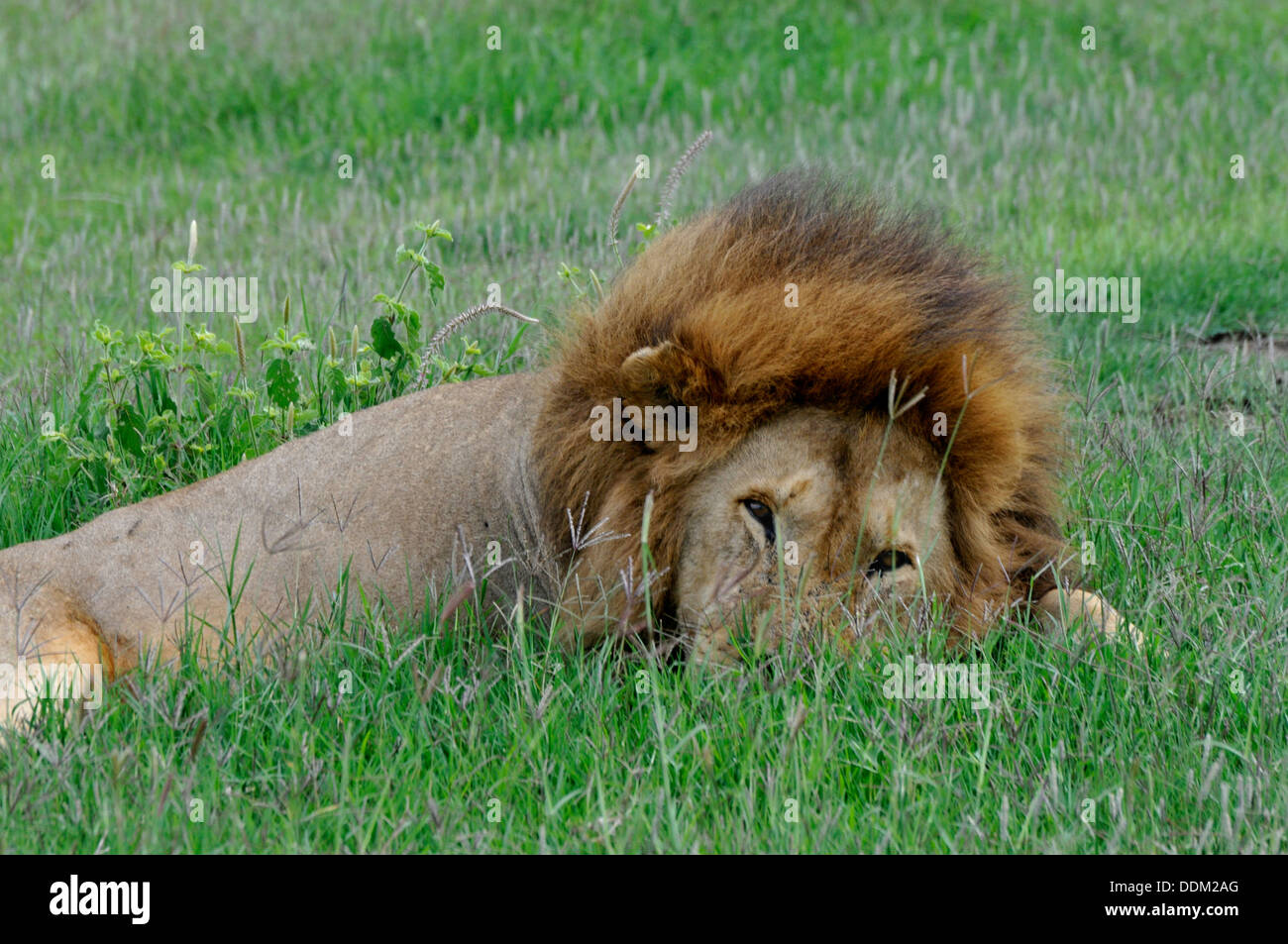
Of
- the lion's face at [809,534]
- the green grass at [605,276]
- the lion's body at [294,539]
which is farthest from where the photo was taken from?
the lion's body at [294,539]

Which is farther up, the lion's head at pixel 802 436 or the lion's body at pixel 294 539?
the lion's head at pixel 802 436

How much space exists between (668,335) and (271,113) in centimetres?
795

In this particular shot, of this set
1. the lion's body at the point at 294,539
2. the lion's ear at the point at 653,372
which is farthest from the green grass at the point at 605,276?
the lion's ear at the point at 653,372

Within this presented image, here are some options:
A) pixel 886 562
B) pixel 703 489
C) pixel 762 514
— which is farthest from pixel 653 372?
pixel 886 562

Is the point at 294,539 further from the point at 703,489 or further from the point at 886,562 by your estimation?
the point at 886,562

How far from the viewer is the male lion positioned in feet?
11.4

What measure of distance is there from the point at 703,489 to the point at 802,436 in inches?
10.0

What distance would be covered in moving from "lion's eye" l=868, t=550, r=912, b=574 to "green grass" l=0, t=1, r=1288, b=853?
20 centimetres

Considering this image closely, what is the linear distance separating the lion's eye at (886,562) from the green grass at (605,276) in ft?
0.66

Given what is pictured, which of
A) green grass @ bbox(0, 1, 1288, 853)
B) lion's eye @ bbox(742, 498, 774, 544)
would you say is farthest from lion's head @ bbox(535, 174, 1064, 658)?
green grass @ bbox(0, 1, 1288, 853)

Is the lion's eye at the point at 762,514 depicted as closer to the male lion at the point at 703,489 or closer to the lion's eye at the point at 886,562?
the male lion at the point at 703,489

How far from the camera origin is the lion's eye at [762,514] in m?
3.47

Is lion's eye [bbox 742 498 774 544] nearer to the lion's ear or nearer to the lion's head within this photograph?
the lion's head

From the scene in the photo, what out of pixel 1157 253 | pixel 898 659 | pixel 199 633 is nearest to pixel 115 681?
pixel 199 633
